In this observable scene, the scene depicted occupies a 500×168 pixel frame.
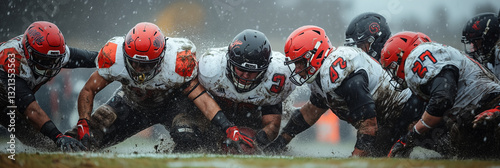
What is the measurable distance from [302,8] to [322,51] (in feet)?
26.4

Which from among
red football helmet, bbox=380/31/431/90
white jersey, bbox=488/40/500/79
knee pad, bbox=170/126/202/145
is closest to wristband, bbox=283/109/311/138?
knee pad, bbox=170/126/202/145

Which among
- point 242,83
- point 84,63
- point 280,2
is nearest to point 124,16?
point 280,2

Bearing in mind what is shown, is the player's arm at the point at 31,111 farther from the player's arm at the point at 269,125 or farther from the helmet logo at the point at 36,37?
the player's arm at the point at 269,125

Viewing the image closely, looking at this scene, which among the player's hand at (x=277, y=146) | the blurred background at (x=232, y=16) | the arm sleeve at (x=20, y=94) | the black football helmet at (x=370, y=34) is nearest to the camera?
the arm sleeve at (x=20, y=94)

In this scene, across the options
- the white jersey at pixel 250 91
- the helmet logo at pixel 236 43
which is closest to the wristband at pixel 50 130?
the white jersey at pixel 250 91

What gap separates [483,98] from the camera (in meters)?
3.81

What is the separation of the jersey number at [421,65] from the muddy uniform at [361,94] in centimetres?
42

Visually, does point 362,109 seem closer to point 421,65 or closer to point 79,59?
point 421,65

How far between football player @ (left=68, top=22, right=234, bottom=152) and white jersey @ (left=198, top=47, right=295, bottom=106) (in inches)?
4.6

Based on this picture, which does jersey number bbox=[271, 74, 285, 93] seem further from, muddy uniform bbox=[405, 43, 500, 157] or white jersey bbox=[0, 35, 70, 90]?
white jersey bbox=[0, 35, 70, 90]

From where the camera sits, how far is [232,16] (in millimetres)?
12203

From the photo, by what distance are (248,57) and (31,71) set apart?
206cm

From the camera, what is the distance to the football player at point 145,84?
4.24 meters

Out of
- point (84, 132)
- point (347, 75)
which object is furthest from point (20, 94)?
point (347, 75)
